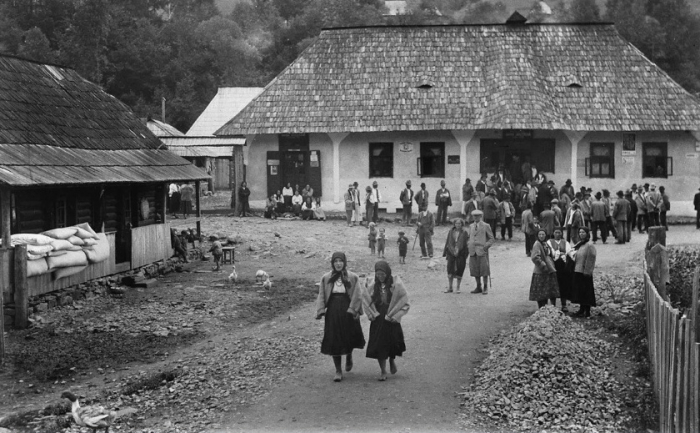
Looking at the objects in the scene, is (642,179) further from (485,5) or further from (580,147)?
(485,5)

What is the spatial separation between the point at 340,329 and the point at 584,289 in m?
5.58

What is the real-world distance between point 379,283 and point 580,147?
72.0 feet

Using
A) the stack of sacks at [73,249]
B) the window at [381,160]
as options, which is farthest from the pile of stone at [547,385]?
the window at [381,160]

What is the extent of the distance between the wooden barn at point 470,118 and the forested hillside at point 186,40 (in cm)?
2104

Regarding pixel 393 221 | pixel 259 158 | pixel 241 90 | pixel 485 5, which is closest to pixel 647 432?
pixel 393 221

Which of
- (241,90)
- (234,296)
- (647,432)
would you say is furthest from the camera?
(241,90)

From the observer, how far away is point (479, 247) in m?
17.1

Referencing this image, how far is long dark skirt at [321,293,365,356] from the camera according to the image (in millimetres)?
11219

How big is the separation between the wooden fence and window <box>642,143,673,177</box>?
21760 mm

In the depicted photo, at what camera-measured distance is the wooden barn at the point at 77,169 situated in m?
16.5

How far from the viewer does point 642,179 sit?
31422 millimetres

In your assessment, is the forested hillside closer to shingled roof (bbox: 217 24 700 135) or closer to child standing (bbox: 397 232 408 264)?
shingled roof (bbox: 217 24 700 135)

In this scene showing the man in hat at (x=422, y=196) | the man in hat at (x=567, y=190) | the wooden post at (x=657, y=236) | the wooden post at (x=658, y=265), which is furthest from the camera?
the man in hat at (x=422, y=196)

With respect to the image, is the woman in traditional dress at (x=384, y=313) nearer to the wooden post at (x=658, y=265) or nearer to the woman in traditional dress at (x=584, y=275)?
the wooden post at (x=658, y=265)
